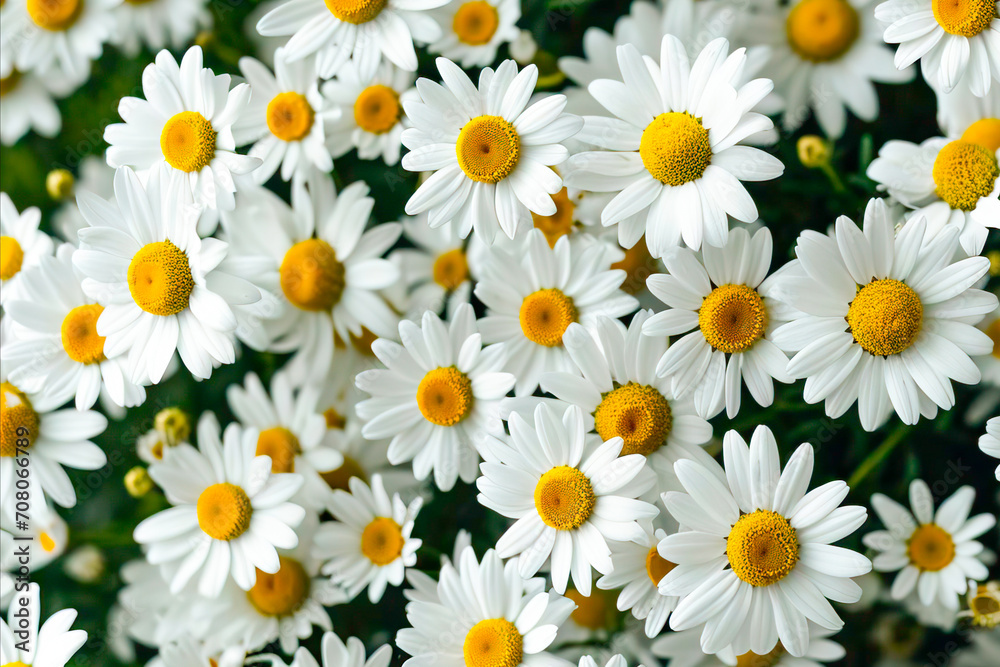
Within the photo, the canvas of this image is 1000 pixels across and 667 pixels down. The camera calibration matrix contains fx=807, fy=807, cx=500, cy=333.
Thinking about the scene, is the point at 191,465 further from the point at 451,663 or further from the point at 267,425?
the point at 451,663

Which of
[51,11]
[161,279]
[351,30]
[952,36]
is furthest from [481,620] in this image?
[51,11]

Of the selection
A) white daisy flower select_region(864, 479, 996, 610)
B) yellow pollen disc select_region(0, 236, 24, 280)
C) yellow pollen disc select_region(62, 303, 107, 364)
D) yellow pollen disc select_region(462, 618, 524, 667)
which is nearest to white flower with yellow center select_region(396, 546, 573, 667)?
yellow pollen disc select_region(462, 618, 524, 667)

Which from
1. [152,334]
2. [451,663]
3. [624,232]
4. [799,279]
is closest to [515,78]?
[624,232]

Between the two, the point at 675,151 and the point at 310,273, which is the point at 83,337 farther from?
the point at 675,151

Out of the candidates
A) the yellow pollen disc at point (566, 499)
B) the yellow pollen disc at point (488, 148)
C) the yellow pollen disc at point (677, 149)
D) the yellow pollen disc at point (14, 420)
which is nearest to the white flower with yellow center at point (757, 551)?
the yellow pollen disc at point (566, 499)

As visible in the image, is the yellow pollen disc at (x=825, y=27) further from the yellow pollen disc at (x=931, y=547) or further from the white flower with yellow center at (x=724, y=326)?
the yellow pollen disc at (x=931, y=547)

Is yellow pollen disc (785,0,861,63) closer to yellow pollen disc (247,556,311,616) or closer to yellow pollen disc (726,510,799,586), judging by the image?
yellow pollen disc (726,510,799,586)
